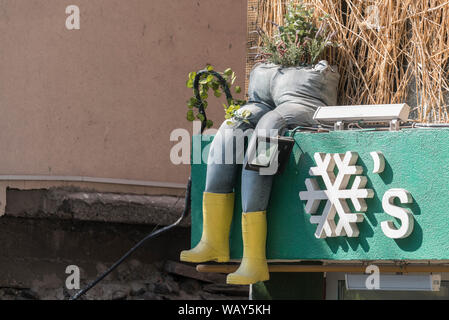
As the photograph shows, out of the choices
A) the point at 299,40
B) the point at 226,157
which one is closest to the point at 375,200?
the point at 226,157

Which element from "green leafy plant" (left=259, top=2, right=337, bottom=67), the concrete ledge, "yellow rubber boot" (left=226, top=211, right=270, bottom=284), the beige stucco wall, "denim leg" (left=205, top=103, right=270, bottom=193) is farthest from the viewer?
the beige stucco wall

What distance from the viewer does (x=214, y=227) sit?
5246mm

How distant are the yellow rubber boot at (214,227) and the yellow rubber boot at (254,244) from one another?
0.63ft

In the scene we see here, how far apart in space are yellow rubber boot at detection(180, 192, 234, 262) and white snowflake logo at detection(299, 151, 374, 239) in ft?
1.73

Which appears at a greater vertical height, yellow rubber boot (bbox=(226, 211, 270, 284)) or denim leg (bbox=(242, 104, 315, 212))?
denim leg (bbox=(242, 104, 315, 212))

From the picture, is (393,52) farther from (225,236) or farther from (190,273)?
(190,273)

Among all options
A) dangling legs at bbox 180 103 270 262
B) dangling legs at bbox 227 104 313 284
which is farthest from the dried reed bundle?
dangling legs at bbox 180 103 270 262

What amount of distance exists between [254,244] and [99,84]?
350 cm

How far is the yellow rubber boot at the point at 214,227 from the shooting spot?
523 centimetres

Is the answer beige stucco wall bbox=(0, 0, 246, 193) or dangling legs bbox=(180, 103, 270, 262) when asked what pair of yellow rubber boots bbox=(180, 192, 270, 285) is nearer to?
dangling legs bbox=(180, 103, 270, 262)

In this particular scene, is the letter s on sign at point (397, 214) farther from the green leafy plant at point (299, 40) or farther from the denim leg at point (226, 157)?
the green leafy plant at point (299, 40)

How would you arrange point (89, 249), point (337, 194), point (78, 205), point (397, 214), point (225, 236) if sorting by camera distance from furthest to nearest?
point (89, 249) < point (78, 205) < point (225, 236) < point (337, 194) < point (397, 214)

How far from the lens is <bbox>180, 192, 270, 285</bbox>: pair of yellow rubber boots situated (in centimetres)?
505

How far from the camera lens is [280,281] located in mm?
6188
